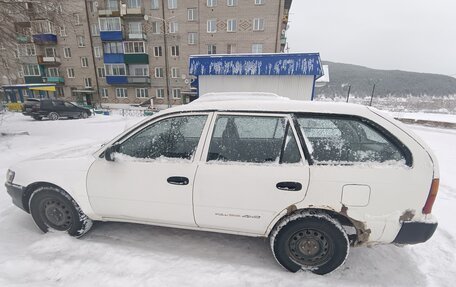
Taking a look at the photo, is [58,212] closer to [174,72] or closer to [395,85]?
[174,72]

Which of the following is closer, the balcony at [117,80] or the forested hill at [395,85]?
the balcony at [117,80]

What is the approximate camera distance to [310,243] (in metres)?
2.20

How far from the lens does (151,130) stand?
8.11 ft

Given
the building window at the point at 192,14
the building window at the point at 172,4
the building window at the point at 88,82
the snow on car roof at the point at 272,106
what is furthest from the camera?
the building window at the point at 88,82

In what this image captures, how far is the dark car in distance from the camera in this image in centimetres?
1501

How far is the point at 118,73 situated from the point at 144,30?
23.0 ft

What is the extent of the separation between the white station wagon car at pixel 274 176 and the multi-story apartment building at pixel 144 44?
87.5ft

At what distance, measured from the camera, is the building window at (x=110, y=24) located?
2861cm

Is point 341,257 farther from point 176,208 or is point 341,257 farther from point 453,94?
point 453,94

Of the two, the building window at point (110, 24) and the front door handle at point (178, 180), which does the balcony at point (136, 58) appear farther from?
the front door handle at point (178, 180)

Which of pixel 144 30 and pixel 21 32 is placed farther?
pixel 144 30

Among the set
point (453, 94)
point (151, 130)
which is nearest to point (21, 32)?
point (151, 130)

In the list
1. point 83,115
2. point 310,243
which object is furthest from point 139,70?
point 310,243

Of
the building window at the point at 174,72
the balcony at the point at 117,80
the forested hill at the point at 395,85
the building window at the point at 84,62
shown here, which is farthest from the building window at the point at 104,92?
the forested hill at the point at 395,85
